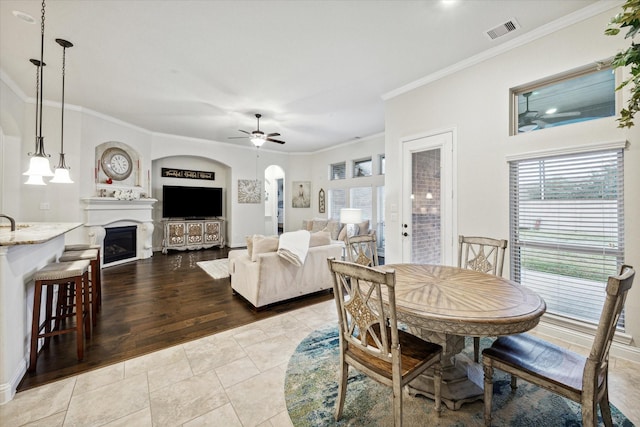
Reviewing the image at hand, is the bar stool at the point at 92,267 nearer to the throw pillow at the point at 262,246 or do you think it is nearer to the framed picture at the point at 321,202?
the throw pillow at the point at 262,246

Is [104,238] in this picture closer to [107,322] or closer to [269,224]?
[107,322]

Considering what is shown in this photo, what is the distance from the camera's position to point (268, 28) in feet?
Result: 8.89

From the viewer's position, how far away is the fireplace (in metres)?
5.50

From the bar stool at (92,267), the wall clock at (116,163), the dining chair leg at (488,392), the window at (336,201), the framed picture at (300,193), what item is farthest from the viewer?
the framed picture at (300,193)

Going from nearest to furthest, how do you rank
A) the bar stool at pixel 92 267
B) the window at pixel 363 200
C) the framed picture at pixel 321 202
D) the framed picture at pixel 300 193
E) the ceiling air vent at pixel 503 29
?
1. the ceiling air vent at pixel 503 29
2. the bar stool at pixel 92 267
3. the window at pixel 363 200
4. the framed picture at pixel 321 202
5. the framed picture at pixel 300 193

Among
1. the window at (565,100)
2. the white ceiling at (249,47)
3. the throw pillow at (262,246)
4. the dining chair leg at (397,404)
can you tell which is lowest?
the dining chair leg at (397,404)

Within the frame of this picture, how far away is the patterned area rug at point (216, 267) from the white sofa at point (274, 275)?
1.13m

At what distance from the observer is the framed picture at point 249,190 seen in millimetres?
8070

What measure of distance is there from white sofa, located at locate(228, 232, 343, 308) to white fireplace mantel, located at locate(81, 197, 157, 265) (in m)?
3.17

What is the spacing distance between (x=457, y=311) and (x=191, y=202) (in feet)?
24.8

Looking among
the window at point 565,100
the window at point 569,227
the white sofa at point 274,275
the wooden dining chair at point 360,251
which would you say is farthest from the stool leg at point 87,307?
the window at point 565,100

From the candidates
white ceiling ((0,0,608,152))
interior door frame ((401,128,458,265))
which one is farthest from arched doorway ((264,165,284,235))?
interior door frame ((401,128,458,265))

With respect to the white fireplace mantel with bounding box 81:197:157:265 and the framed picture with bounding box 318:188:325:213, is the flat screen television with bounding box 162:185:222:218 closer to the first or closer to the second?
the white fireplace mantel with bounding box 81:197:157:265

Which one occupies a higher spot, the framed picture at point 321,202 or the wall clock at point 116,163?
the wall clock at point 116,163
